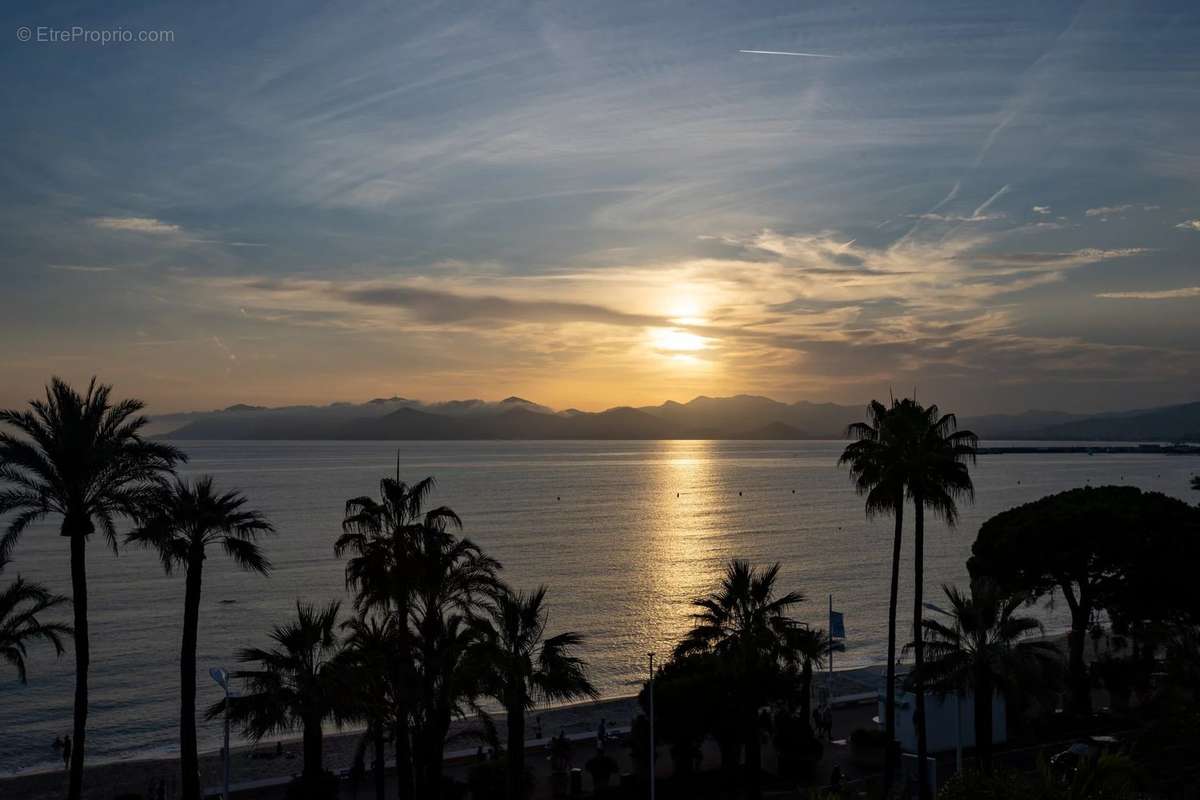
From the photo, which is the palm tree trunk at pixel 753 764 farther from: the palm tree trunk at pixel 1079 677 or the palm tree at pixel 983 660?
the palm tree trunk at pixel 1079 677

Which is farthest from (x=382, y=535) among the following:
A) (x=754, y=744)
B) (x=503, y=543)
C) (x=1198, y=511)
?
(x=503, y=543)

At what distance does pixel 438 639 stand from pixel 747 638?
29.1 feet

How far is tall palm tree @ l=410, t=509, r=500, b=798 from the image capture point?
22.0m

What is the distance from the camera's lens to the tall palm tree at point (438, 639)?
72.3 feet

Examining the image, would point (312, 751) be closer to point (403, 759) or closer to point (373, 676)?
point (403, 759)

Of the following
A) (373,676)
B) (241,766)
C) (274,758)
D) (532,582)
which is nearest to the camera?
(373,676)

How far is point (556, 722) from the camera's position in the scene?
46.6 meters

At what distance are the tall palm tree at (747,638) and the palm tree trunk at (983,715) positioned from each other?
579cm

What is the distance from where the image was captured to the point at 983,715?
88.8 feet

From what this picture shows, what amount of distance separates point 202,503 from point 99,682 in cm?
3649

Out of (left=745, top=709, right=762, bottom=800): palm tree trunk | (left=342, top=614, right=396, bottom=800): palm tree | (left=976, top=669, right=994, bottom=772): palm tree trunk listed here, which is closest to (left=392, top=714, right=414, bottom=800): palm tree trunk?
(left=342, top=614, right=396, bottom=800): palm tree

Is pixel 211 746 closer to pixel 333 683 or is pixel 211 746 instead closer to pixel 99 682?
pixel 99 682

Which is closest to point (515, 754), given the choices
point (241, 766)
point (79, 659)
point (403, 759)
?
point (403, 759)

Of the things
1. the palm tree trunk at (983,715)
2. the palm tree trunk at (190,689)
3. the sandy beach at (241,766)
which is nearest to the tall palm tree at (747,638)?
the palm tree trunk at (983,715)
